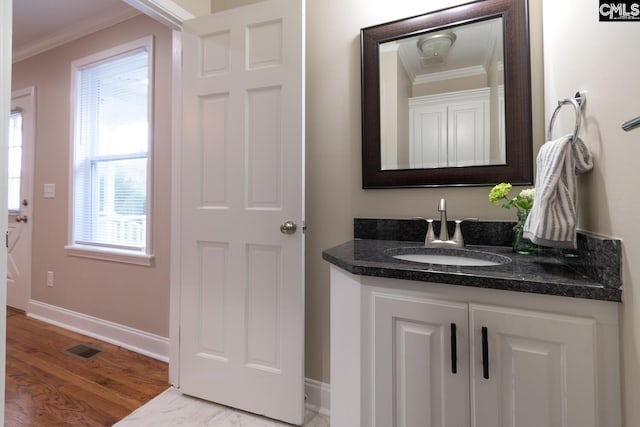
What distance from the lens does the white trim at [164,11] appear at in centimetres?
150

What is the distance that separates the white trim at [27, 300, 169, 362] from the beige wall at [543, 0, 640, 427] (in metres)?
2.34

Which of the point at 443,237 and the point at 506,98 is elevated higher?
the point at 506,98

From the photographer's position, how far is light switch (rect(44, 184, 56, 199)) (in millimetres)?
2680

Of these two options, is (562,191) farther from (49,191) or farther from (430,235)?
(49,191)

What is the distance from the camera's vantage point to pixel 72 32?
252cm

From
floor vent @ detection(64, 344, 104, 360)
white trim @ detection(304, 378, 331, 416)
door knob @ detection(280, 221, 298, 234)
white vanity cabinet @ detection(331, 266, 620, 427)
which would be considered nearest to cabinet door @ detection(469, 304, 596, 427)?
white vanity cabinet @ detection(331, 266, 620, 427)

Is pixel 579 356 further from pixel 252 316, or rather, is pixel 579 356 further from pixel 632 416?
pixel 252 316

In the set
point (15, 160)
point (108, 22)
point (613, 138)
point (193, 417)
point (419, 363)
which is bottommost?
point (193, 417)

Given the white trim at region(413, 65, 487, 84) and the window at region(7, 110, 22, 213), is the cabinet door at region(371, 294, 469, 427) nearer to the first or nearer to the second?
the white trim at region(413, 65, 487, 84)

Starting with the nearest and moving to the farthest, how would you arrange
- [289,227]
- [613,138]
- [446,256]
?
[613,138], [446,256], [289,227]

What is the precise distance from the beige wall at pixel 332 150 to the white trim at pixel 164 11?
2.34 feet

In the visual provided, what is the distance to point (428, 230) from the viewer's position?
1.31m

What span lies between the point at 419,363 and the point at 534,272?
0.41m

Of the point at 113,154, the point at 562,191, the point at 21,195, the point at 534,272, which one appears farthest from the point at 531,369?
the point at 21,195
